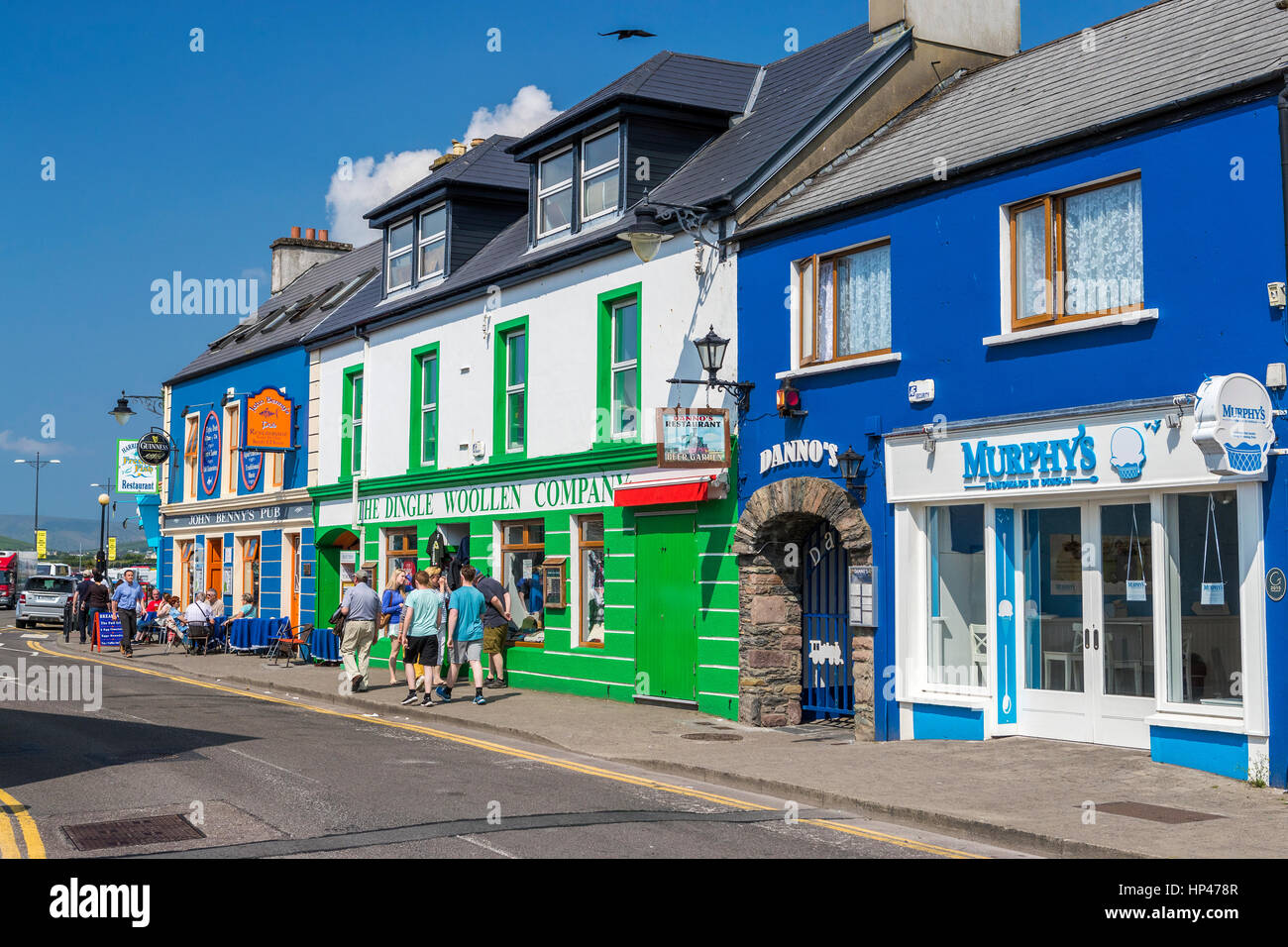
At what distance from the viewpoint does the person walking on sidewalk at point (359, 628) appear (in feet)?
63.9

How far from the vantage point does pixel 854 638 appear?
15.0m

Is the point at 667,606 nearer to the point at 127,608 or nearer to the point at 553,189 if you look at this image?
the point at 553,189

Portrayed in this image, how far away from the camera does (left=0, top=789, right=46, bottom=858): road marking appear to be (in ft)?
27.6

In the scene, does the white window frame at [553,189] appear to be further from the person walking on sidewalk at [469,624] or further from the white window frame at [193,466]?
the white window frame at [193,466]

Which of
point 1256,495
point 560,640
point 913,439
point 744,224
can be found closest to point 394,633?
point 560,640

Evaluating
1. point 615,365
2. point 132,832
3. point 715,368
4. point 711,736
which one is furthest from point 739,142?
point 132,832

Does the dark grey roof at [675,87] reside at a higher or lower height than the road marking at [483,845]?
higher

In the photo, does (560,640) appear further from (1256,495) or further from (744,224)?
(1256,495)

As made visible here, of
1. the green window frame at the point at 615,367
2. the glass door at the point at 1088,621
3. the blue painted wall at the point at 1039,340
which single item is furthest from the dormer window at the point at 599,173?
the glass door at the point at 1088,621

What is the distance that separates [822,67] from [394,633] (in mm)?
11608

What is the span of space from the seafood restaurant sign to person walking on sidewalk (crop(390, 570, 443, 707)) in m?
2.69

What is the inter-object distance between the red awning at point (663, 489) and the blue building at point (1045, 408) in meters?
0.82

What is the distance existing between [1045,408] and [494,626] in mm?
10355
